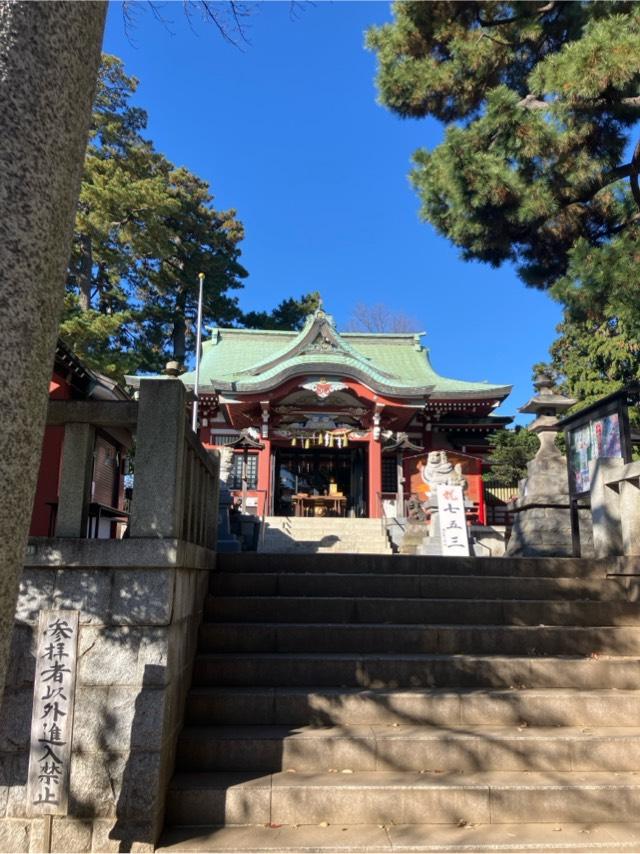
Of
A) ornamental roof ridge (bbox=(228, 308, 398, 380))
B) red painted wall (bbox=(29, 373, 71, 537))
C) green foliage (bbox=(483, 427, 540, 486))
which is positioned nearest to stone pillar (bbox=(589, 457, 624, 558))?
red painted wall (bbox=(29, 373, 71, 537))

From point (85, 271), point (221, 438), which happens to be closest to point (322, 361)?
point (221, 438)

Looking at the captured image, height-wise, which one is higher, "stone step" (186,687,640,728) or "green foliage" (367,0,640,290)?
"green foliage" (367,0,640,290)

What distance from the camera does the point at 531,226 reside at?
6.23m

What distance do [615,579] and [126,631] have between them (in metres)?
4.32

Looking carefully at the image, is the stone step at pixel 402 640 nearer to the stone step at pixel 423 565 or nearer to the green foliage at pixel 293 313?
the stone step at pixel 423 565

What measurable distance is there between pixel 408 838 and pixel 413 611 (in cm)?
195

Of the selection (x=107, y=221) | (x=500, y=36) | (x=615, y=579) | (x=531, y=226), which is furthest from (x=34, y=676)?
(x=107, y=221)

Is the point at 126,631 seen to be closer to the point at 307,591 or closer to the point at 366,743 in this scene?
the point at 366,743

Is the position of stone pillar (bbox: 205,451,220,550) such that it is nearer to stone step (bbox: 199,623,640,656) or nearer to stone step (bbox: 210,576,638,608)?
stone step (bbox: 210,576,638,608)

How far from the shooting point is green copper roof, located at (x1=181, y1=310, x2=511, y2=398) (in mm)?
16703

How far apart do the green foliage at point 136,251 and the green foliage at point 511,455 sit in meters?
11.5

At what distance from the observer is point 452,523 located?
9227mm

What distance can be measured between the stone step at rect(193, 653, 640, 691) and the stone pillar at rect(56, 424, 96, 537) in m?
1.49

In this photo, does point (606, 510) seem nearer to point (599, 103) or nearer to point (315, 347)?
point (599, 103)
